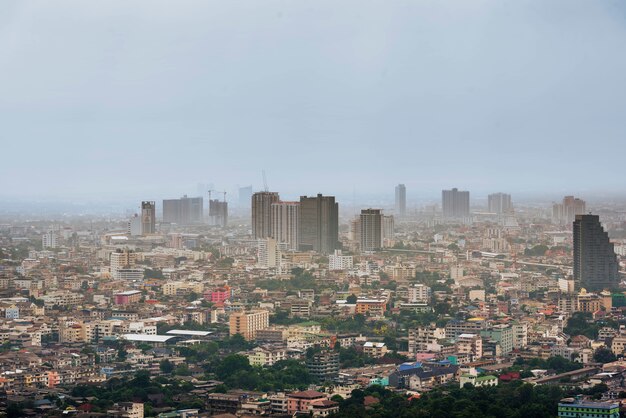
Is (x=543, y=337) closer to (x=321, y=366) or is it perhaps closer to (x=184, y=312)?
(x=321, y=366)

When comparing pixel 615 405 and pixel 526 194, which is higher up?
pixel 526 194

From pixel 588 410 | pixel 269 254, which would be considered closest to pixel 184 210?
pixel 269 254

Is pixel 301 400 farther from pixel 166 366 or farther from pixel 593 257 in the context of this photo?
pixel 593 257

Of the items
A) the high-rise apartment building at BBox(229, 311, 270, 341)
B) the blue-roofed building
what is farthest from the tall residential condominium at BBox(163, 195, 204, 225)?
the blue-roofed building

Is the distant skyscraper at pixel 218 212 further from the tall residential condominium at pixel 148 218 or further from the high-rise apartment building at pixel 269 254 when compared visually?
the high-rise apartment building at pixel 269 254

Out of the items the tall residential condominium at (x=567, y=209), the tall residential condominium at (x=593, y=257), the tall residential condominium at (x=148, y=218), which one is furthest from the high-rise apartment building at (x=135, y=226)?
the tall residential condominium at (x=593, y=257)

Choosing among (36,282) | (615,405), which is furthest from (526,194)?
(615,405)
